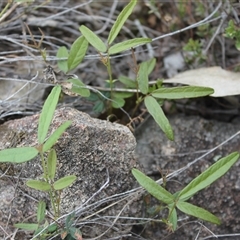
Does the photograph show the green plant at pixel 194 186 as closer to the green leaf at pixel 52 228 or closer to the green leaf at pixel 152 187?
the green leaf at pixel 152 187

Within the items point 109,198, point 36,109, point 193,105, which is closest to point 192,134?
point 193,105

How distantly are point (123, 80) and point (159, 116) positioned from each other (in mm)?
343

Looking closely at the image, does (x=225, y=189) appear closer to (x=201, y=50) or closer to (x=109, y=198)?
(x=109, y=198)

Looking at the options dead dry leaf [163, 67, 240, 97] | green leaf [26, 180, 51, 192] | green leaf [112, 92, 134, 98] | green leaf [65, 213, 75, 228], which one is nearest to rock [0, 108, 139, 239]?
green leaf [65, 213, 75, 228]

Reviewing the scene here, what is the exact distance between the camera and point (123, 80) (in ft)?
6.23

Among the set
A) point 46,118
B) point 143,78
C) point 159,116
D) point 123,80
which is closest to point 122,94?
point 123,80

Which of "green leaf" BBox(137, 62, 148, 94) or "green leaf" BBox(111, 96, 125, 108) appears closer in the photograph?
"green leaf" BBox(137, 62, 148, 94)

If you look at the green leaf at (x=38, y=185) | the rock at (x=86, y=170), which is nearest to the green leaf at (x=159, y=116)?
the rock at (x=86, y=170)

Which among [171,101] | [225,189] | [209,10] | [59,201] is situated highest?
[209,10]

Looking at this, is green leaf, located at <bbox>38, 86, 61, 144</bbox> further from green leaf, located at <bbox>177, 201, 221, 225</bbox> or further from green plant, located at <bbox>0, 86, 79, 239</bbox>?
green leaf, located at <bbox>177, 201, 221, 225</bbox>

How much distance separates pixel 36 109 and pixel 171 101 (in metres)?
0.61

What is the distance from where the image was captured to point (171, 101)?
2.07 metres

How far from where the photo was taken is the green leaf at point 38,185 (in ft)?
4.42

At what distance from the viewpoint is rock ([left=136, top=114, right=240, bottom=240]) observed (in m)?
1.70
